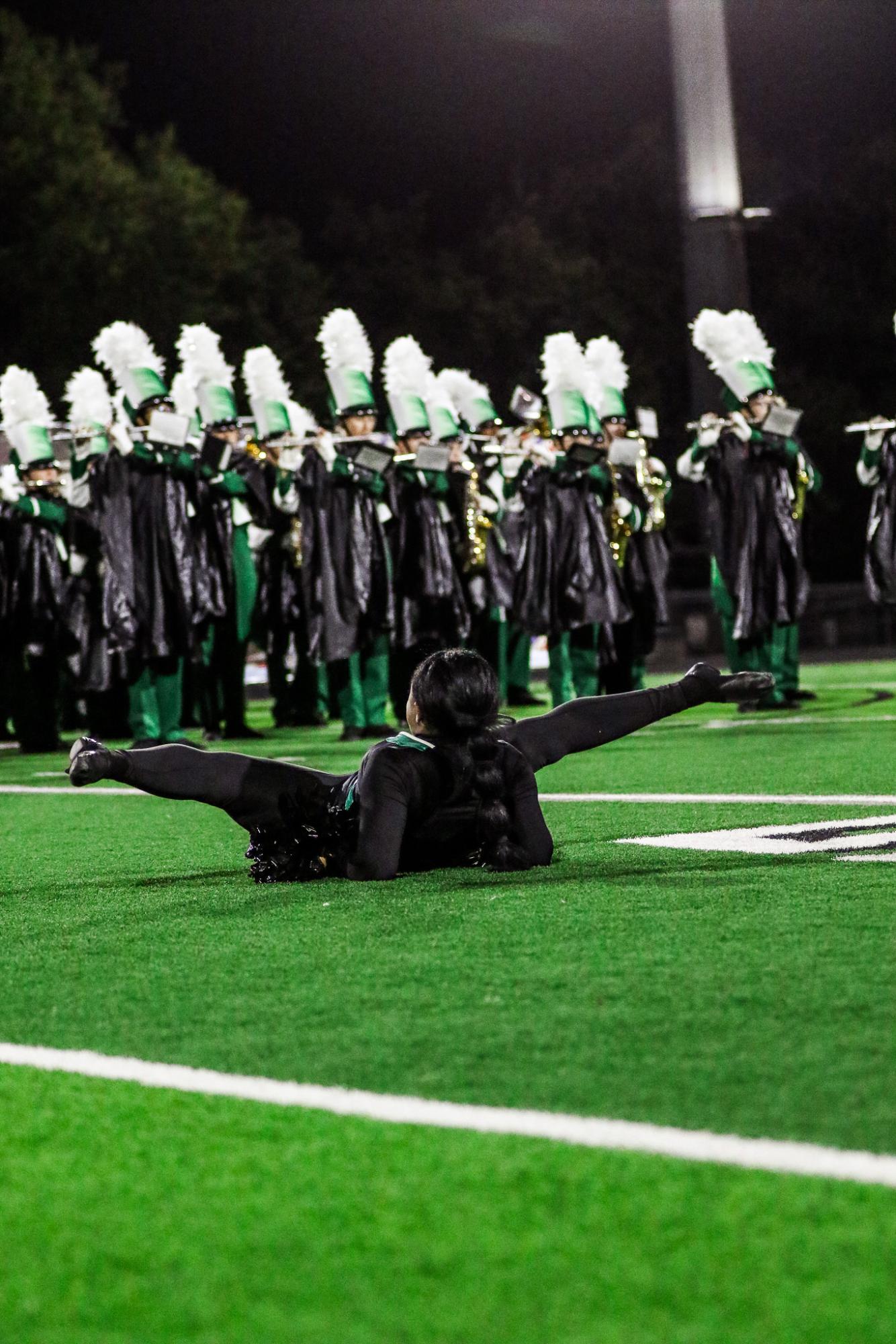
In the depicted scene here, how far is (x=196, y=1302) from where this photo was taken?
2621mm

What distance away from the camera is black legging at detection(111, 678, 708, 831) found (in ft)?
19.6

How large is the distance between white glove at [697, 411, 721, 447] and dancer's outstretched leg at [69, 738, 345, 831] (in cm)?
967

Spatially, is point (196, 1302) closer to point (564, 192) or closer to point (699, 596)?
point (699, 596)

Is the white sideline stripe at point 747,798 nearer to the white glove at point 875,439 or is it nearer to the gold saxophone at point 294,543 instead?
the white glove at point 875,439

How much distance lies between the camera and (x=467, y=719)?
19.8 ft

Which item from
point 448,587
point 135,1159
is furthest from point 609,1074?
point 448,587

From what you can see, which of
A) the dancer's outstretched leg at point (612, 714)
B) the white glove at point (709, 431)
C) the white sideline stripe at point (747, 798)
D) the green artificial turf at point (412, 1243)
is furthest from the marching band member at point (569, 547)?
the green artificial turf at point (412, 1243)

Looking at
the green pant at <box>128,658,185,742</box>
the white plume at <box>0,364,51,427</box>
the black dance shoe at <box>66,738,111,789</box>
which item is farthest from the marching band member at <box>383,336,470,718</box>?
the black dance shoe at <box>66,738,111,789</box>

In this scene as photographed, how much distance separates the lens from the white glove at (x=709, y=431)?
15500mm

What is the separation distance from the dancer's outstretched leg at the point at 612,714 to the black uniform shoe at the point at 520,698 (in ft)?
37.1

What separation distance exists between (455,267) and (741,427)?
2763 cm

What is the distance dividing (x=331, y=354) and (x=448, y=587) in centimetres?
187

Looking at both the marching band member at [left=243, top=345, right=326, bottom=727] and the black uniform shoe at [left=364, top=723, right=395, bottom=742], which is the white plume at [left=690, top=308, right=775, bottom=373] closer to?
the marching band member at [left=243, top=345, right=326, bottom=727]

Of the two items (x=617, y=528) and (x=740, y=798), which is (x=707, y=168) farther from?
(x=740, y=798)
